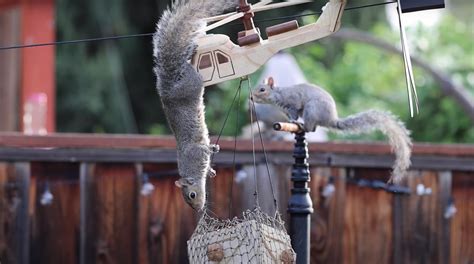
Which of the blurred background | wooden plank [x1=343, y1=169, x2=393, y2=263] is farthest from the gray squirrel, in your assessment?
the blurred background

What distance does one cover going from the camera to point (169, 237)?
3863 mm

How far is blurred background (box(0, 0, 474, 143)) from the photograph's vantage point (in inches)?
248

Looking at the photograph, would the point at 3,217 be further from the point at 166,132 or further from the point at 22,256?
the point at 166,132

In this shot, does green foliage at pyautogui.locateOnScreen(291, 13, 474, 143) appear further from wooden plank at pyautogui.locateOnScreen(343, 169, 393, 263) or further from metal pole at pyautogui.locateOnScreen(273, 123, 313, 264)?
metal pole at pyautogui.locateOnScreen(273, 123, 313, 264)

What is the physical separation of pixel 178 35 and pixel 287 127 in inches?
17.5

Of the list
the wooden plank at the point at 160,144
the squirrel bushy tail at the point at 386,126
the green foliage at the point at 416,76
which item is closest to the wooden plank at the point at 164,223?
the wooden plank at the point at 160,144

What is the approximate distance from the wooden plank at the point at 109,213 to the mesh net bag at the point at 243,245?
1279 mm

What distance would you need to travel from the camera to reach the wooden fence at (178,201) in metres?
3.76

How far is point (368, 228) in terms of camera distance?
3.98 m

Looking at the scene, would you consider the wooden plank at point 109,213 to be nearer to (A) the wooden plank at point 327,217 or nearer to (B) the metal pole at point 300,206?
(A) the wooden plank at point 327,217

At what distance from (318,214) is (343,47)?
5.15 meters

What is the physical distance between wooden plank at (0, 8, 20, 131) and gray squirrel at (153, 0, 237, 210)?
3867 millimetres

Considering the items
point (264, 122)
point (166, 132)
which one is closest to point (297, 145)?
point (264, 122)

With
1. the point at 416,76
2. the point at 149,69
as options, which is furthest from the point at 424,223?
the point at 149,69
